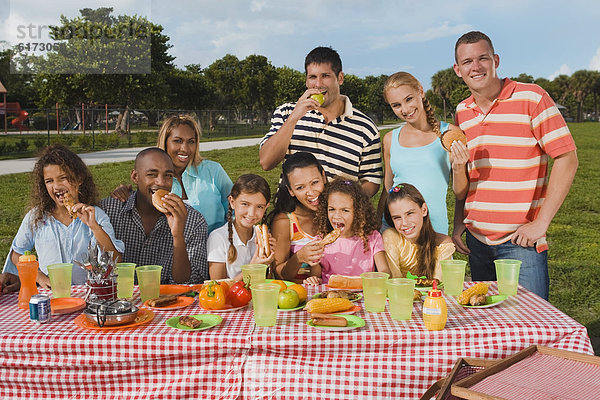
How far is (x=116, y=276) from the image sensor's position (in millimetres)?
3102

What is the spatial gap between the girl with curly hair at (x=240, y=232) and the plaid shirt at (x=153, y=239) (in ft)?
0.64

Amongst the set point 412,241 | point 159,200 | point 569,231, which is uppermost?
point 159,200

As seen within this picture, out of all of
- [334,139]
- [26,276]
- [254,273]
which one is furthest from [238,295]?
[334,139]

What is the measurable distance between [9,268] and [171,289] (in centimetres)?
146

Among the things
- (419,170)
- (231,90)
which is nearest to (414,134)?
(419,170)

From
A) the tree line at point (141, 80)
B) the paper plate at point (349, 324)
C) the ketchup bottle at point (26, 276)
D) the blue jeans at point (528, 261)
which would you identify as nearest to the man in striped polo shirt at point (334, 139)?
the blue jeans at point (528, 261)

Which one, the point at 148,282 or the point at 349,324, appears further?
the point at 148,282

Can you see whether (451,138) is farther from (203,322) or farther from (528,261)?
(203,322)

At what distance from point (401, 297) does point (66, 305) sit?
6.13ft

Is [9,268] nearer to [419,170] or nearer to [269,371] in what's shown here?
[269,371]

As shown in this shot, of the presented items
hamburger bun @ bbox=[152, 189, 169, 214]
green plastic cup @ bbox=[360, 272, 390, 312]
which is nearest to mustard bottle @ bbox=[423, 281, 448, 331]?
green plastic cup @ bbox=[360, 272, 390, 312]

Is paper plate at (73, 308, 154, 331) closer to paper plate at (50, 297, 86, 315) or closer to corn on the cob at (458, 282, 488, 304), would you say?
paper plate at (50, 297, 86, 315)

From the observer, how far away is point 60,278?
334 cm

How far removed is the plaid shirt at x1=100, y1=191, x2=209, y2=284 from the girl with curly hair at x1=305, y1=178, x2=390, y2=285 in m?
0.92
